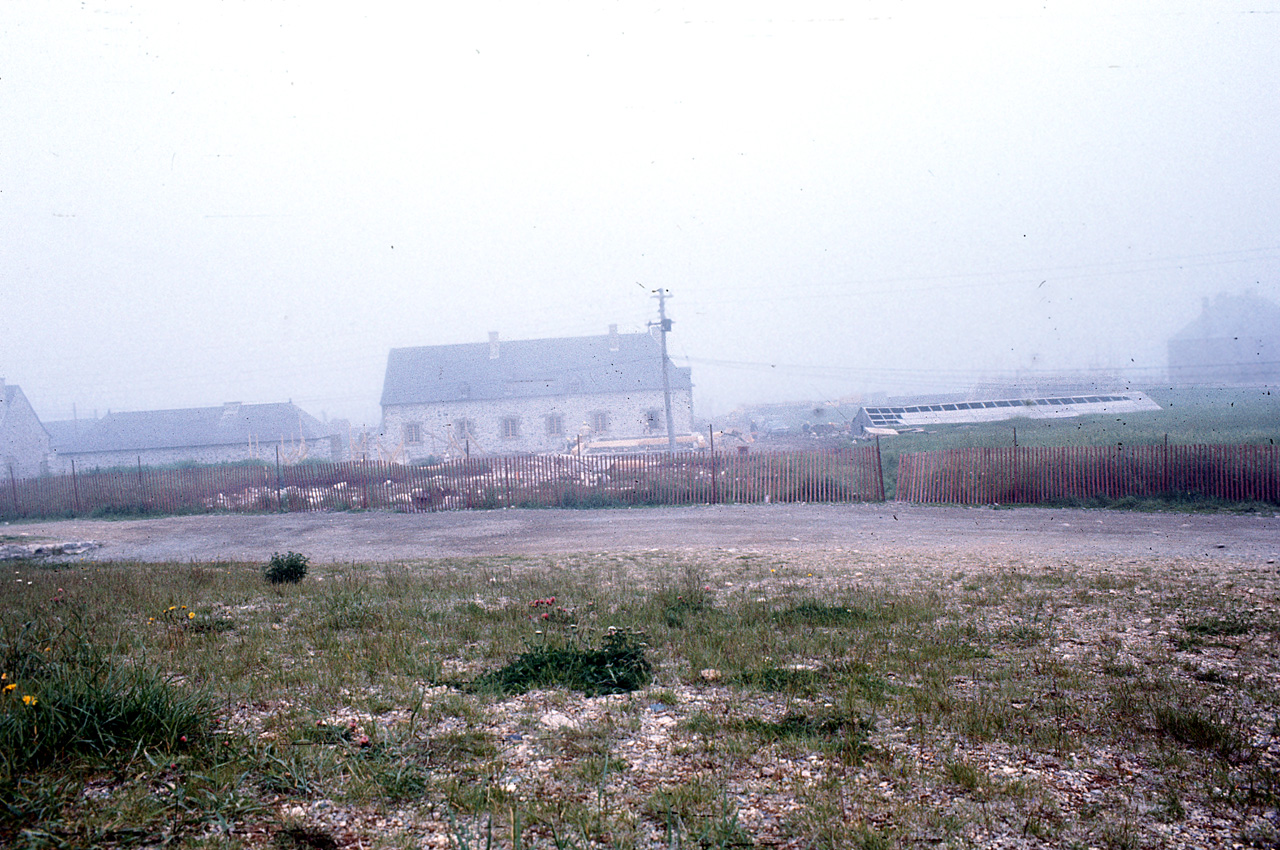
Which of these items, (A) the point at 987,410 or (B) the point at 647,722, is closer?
(B) the point at 647,722

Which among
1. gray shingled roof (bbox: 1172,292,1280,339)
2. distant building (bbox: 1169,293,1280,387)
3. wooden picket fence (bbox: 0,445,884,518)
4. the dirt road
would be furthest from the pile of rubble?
gray shingled roof (bbox: 1172,292,1280,339)

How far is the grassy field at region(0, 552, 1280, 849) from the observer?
263 centimetres

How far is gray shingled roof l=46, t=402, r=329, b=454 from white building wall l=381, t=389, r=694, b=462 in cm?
663

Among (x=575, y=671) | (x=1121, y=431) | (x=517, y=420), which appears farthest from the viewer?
(x=517, y=420)

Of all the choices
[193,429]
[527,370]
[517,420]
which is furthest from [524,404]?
[193,429]

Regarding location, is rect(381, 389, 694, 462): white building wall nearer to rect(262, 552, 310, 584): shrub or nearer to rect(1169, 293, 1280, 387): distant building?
rect(262, 552, 310, 584): shrub

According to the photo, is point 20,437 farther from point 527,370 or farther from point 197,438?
point 527,370

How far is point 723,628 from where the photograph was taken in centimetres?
572

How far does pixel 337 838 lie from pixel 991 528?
12.9 metres

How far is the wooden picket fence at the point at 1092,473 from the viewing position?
1478 centimetres

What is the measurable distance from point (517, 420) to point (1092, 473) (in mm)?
34470

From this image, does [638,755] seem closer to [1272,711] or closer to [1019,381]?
[1272,711]

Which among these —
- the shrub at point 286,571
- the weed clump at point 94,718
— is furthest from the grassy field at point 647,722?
the shrub at point 286,571

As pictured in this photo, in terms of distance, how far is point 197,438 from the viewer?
45562mm
